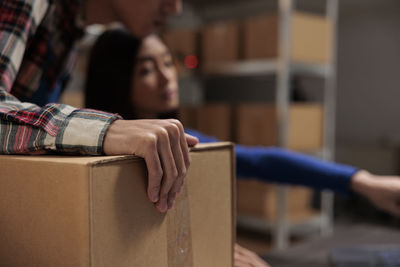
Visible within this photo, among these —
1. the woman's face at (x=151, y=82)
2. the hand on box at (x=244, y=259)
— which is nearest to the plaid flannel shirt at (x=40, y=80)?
the hand on box at (x=244, y=259)

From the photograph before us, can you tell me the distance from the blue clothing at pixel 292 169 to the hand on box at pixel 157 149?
1.79 ft

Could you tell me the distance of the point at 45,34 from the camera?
0.81 m

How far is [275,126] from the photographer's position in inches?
95.0

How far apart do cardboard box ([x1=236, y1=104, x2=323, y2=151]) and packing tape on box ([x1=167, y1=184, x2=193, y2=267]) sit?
1.94 meters

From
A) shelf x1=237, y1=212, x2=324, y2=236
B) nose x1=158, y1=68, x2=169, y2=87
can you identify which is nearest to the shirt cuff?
nose x1=158, y1=68, x2=169, y2=87

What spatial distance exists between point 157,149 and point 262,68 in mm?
2116

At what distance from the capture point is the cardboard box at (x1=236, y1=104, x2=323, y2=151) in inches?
95.9

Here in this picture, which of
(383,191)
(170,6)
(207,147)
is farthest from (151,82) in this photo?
(207,147)

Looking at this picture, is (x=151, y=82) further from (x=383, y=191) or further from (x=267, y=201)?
(x=267, y=201)

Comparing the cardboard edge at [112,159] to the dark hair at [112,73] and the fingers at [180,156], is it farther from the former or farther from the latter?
the dark hair at [112,73]

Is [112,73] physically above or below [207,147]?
above

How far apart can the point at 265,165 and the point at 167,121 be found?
70cm

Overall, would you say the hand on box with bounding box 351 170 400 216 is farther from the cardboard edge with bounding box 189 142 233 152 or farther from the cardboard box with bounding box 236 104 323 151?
the cardboard box with bounding box 236 104 323 151

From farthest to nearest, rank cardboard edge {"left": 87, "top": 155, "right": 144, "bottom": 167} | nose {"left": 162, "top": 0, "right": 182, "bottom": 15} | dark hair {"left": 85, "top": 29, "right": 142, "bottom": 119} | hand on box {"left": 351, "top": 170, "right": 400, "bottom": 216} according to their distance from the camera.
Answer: dark hair {"left": 85, "top": 29, "right": 142, "bottom": 119} < nose {"left": 162, "top": 0, "right": 182, "bottom": 15} < hand on box {"left": 351, "top": 170, "right": 400, "bottom": 216} < cardboard edge {"left": 87, "top": 155, "right": 144, "bottom": 167}
